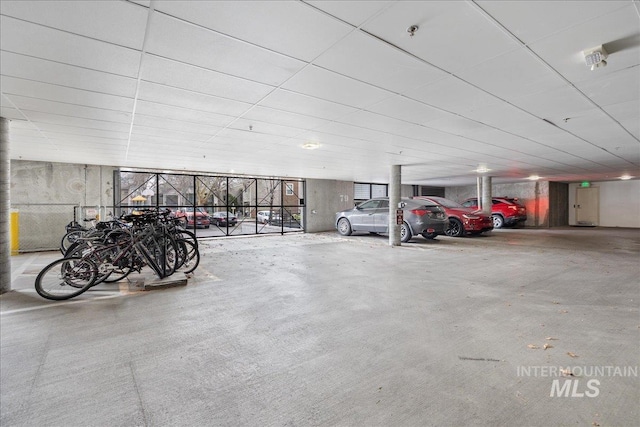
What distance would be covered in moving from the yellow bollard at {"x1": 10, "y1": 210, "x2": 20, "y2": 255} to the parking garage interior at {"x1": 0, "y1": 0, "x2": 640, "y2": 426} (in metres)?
2.08

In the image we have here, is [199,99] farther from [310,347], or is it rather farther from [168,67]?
[310,347]

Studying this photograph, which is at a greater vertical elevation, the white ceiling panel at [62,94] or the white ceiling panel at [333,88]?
the white ceiling panel at [333,88]

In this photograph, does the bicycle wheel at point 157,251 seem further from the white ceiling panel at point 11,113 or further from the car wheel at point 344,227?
the car wheel at point 344,227

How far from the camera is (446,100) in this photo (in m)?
3.43

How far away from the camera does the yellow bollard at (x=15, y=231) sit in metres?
6.76

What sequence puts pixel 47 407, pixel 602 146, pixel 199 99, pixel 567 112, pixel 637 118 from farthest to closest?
1. pixel 602 146
2. pixel 637 118
3. pixel 567 112
4. pixel 199 99
5. pixel 47 407

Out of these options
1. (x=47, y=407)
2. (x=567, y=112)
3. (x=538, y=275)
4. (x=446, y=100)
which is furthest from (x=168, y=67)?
(x=538, y=275)

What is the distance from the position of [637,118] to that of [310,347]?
542cm

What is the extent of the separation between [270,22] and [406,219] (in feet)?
25.8

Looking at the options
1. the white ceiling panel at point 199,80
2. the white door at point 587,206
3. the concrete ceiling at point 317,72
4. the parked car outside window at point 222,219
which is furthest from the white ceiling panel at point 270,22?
the white door at point 587,206

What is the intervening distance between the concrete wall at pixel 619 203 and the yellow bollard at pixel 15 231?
2251 centimetres

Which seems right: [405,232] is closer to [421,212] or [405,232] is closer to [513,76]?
[421,212]

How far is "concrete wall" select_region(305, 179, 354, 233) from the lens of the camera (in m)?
12.7

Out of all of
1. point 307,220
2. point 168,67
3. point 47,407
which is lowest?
point 47,407
